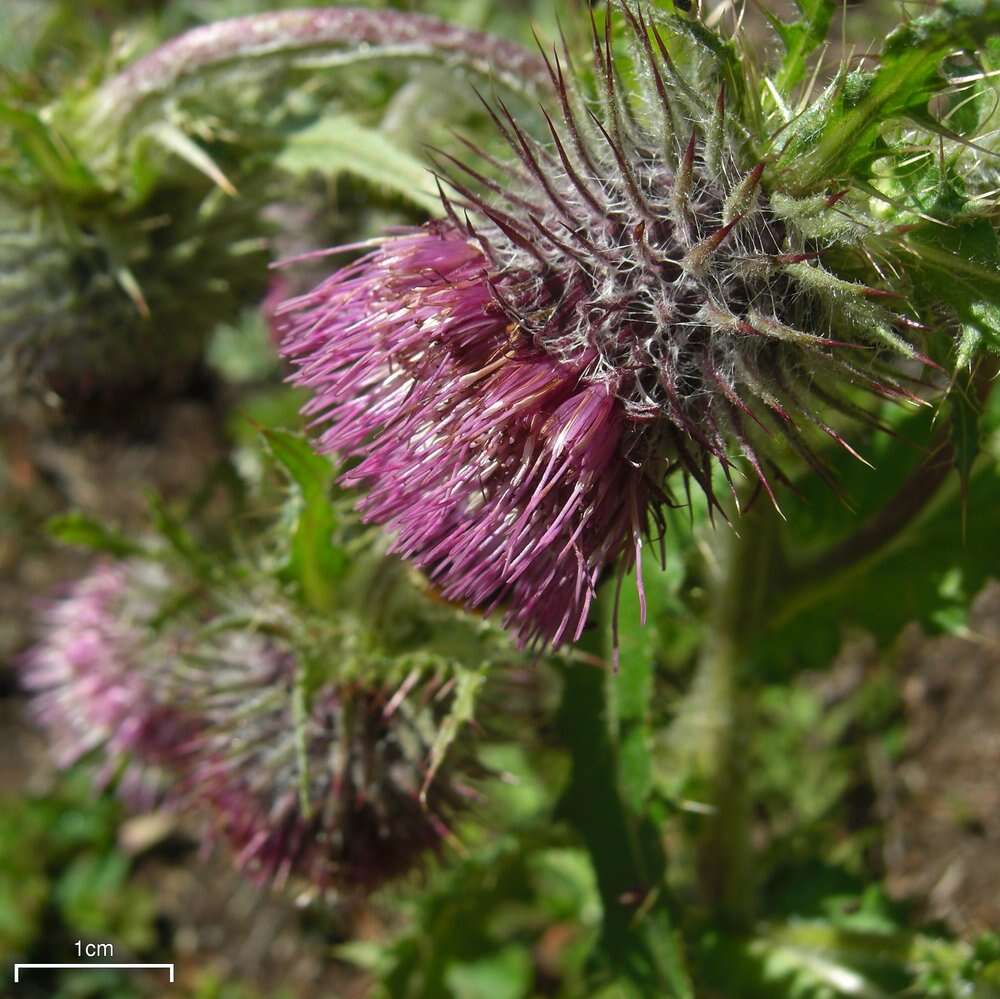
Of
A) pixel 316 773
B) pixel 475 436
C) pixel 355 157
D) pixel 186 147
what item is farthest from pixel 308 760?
pixel 186 147

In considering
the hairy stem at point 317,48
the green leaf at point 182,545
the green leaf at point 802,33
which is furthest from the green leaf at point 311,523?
the green leaf at point 802,33

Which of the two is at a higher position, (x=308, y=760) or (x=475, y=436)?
(x=475, y=436)

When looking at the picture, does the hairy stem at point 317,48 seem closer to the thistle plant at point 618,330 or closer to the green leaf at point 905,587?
the thistle plant at point 618,330

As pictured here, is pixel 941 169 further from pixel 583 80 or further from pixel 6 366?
pixel 6 366

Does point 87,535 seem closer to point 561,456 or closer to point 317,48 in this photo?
point 317,48

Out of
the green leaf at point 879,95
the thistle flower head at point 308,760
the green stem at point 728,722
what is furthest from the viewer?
the green stem at point 728,722

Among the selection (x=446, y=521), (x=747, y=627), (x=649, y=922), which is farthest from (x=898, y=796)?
(x=446, y=521)
